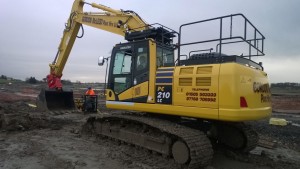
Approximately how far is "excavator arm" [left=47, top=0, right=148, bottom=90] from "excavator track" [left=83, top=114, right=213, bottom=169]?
286cm

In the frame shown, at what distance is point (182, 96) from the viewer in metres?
7.28

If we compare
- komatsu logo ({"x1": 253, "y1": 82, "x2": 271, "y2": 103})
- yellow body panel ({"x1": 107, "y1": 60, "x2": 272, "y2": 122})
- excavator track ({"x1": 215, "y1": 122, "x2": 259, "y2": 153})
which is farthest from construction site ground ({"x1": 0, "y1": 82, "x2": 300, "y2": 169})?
komatsu logo ({"x1": 253, "y1": 82, "x2": 271, "y2": 103})

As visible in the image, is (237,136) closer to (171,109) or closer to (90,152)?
(171,109)

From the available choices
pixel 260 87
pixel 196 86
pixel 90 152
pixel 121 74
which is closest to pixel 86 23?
pixel 121 74

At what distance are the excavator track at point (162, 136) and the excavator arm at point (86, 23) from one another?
2.86m

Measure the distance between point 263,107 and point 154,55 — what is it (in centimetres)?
286

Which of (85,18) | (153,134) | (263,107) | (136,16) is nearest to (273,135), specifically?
(263,107)

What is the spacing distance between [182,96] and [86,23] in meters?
7.26

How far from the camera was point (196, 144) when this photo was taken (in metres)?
6.74

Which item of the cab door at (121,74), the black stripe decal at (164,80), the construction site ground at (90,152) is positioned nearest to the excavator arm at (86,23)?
the cab door at (121,74)

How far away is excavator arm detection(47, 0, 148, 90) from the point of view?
1116 centimetres

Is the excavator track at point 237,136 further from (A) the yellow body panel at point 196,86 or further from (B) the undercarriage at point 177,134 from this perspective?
(A) the yellow body panel at point 196,86

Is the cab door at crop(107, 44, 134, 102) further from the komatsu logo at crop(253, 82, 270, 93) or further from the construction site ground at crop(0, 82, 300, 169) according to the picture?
the komatsu logo at crop(253, 82, 270, 93)

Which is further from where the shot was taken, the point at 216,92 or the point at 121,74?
the point at 121,74
